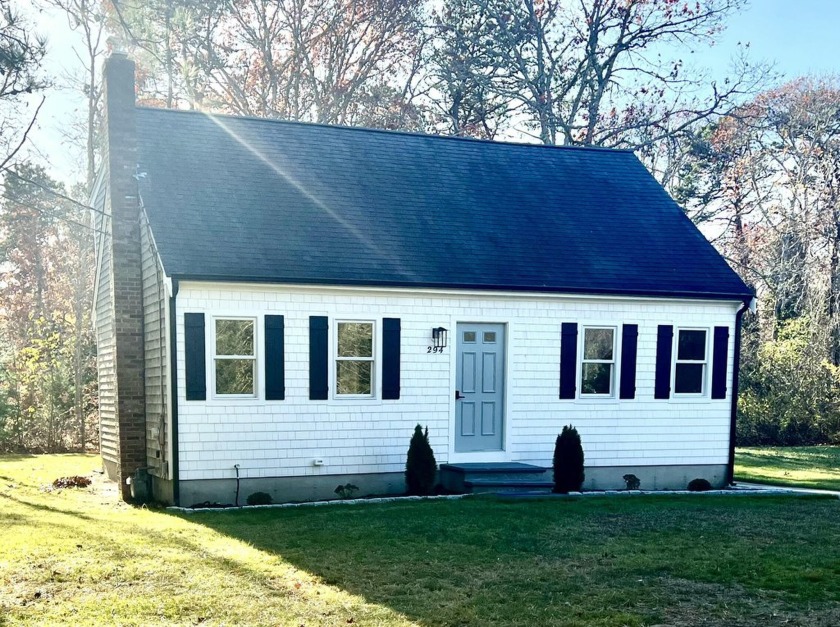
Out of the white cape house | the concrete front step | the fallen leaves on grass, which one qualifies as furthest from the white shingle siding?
the fallen leaves on grass

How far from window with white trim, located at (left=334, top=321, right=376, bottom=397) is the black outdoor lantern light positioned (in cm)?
97

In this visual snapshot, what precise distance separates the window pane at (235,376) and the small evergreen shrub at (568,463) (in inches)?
185

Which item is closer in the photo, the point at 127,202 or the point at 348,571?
the point at 348,571

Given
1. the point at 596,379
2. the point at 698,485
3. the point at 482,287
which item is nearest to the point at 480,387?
the point at 482,287

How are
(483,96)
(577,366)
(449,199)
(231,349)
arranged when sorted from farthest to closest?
(483,96), (449,199), (577,366), (231,349)

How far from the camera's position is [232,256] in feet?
39.6

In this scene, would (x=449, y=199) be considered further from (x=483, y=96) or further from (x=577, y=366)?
(x=483, y=96)

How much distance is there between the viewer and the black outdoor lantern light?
12977mm

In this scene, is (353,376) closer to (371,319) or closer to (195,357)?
(371,319)

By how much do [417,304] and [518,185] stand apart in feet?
13.6

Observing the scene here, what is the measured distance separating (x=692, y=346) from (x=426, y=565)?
8.14 meters

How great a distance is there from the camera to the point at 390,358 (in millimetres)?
12711

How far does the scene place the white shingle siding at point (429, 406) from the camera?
39.0ft

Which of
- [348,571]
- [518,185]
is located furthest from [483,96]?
[348,571]
